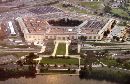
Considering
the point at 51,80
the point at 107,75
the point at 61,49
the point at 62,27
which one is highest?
the point at 62,27

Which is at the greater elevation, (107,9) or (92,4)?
(92,4)

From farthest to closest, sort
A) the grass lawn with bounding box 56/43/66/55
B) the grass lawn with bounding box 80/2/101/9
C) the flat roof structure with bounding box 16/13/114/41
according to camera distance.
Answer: the grass lawn with bounding box 80/2/101/9, the flat roof structure with bounding box 16/13/114/41, the grass lawn with bounding box 56/43/66/55

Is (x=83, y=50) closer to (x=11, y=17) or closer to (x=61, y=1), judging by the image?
(x=11, y=17)

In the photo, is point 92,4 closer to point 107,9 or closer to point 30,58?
point 107,9

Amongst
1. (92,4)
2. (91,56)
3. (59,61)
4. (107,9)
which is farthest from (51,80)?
(92,4)

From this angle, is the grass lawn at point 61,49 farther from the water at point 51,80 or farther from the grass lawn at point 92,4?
the grass lawn at point 92,4

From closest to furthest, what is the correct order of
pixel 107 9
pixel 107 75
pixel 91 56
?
1. pixel 107 75
2. pixel 91 56
3. pixel 107 9

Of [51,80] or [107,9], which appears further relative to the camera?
[107,9]

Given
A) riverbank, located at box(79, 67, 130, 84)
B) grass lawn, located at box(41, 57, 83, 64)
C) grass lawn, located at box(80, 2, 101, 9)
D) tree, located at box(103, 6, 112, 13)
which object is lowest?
riverbank, located at box(79, 67, 130, 84)

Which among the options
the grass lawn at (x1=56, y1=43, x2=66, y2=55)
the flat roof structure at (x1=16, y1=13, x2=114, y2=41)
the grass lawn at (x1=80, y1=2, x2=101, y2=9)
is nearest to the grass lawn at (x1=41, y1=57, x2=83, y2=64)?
the grass lawn at (x1=56, y1=43, x2=66, y2=55)

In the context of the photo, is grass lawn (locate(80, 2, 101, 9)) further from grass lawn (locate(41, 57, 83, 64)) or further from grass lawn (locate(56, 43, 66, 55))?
grass lawn (locate(41, 57, 83, 64))

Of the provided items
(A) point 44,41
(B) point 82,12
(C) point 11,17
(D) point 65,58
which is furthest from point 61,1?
(D) point 65,58
